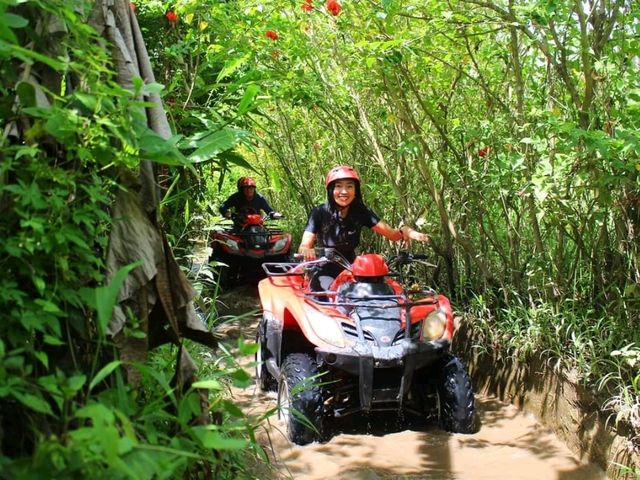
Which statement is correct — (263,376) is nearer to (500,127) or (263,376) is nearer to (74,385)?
(500,127)

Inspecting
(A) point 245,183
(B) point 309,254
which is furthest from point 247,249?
(B) point 309,254

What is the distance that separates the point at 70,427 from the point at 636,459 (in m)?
3.06

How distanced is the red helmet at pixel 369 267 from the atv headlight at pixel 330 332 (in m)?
0.50

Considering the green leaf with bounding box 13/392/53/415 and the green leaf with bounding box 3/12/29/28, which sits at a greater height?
the green leaf with bounding box 3/12/29/28

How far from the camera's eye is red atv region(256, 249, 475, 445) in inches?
171

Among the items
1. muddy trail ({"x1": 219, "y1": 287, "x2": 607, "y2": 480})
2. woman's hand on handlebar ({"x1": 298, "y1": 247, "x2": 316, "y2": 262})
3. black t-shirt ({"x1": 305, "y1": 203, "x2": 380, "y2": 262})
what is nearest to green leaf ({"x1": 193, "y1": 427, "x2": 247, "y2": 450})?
muddy trail ({"x1": 219, "y1": 287, "x2": 607, "y2": 480})

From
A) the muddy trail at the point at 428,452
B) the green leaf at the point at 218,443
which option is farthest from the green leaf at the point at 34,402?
the muddy trail at the point at 428,452

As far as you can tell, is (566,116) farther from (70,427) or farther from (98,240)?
(70,427)

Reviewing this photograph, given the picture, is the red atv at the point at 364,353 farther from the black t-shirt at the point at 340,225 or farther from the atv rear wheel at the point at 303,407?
the black t-shirt at the point at 340,225

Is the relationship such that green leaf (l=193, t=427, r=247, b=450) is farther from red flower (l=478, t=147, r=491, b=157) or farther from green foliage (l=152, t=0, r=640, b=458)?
red flower (l=478, t=147, r=491, b=157)

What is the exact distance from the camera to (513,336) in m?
5.26

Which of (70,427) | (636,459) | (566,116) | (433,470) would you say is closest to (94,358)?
(70,427)

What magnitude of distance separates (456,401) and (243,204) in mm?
6401

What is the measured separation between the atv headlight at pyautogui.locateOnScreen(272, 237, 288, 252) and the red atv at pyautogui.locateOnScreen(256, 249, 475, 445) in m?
4.27
